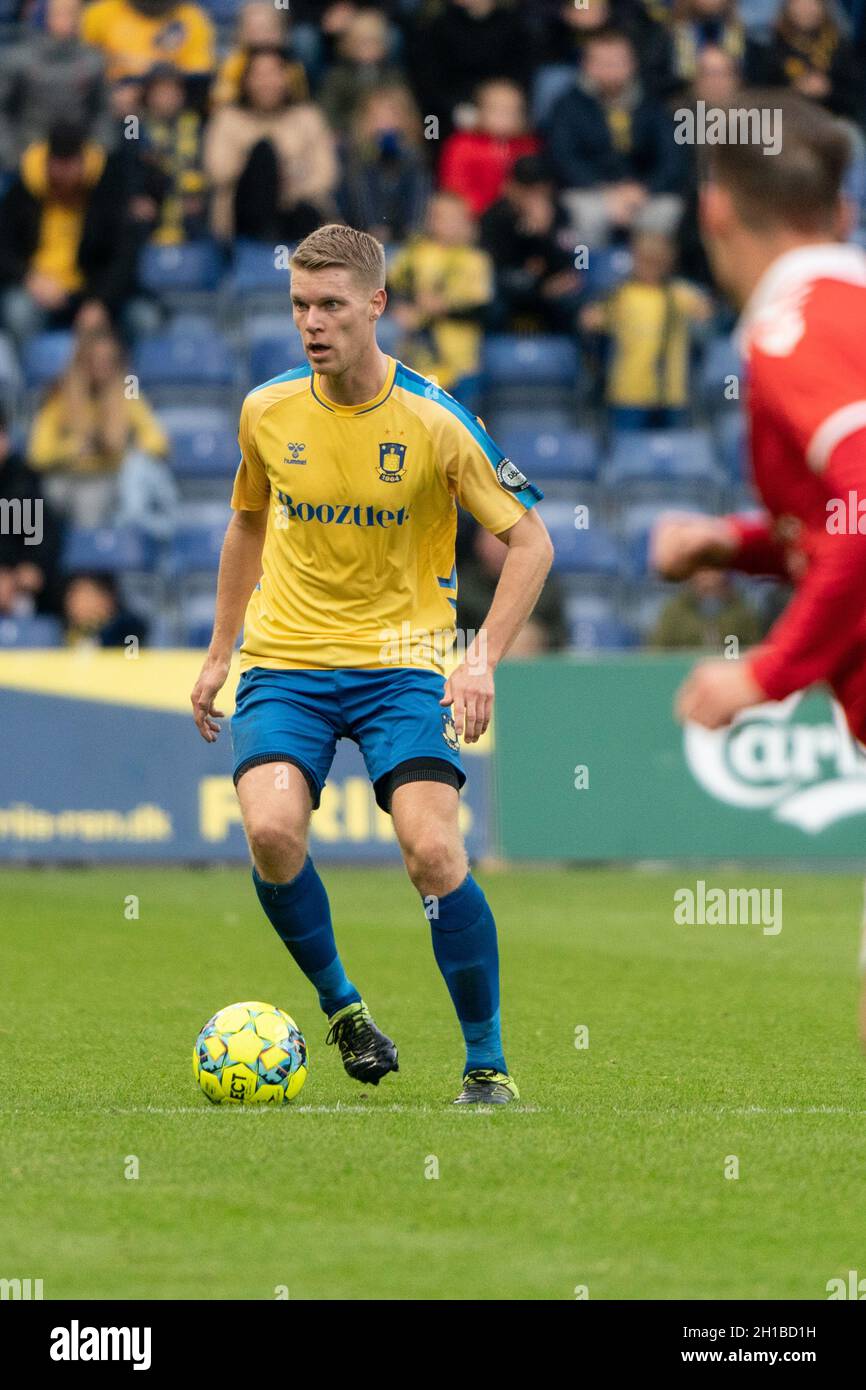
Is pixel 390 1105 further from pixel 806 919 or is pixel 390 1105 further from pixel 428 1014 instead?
pixel 806 919

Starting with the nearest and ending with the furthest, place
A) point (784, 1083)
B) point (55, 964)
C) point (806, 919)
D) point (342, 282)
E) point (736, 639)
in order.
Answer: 1. point (342, 282)
2. point (784, 1083)
3. point (55, 964)
4. point (806, 919)
5. point (736, 639)

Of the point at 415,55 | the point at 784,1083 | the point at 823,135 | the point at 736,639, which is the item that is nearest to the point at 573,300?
the point at 415,55

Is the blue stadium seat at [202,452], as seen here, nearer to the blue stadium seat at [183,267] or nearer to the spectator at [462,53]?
the blue stadium seat at [183,267]

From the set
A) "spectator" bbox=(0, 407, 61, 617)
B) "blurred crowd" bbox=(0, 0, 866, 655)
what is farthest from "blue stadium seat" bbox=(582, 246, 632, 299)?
"spectator" bbox=(0, 407, 61, 617)

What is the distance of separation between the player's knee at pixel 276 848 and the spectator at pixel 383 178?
11.7m

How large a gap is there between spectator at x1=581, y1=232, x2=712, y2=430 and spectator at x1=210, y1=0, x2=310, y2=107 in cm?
306

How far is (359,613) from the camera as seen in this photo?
6680 millimetres

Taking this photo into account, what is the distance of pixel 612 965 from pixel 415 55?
10.6 meters

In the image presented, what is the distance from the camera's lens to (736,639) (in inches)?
605

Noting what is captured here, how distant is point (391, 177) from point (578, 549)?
3.32m

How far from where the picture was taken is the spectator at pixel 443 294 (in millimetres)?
17156

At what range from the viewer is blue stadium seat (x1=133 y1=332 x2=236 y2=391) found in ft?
59.1

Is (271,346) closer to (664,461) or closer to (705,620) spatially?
(664,461)
